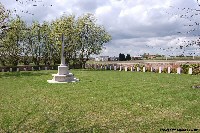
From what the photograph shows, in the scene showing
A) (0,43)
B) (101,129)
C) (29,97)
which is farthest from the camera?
(0,43)

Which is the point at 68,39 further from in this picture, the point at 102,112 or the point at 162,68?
the point at 102,112

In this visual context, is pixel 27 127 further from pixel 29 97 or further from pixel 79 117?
pixel 29 97

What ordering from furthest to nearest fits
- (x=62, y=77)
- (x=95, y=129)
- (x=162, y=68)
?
(x=162, y=68) < (x=62, y=77) < (x=95, y=129)

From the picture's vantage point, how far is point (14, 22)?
57.1m

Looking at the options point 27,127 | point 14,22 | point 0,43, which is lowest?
point 27,127

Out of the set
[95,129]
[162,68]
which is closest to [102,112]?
[95,129]

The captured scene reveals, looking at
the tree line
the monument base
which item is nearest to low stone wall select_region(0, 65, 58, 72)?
the tree line

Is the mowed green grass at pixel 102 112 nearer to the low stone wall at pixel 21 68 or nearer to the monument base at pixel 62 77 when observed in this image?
the monument base at pixel 62 77

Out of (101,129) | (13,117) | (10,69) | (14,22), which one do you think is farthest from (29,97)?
(14,22)

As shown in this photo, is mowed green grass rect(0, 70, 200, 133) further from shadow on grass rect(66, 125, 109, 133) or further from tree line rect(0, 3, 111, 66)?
tree line rect(0, 3, 111, 66)

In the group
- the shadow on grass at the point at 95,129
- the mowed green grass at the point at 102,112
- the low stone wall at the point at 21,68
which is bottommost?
the shadow on grass at the point at 95,129

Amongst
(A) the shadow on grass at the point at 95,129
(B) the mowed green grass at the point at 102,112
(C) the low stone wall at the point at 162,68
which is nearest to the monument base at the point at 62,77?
(B) the mowed green grass at the point at 102,112

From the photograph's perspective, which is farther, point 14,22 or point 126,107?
point 14,22

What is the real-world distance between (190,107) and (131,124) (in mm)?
3383
